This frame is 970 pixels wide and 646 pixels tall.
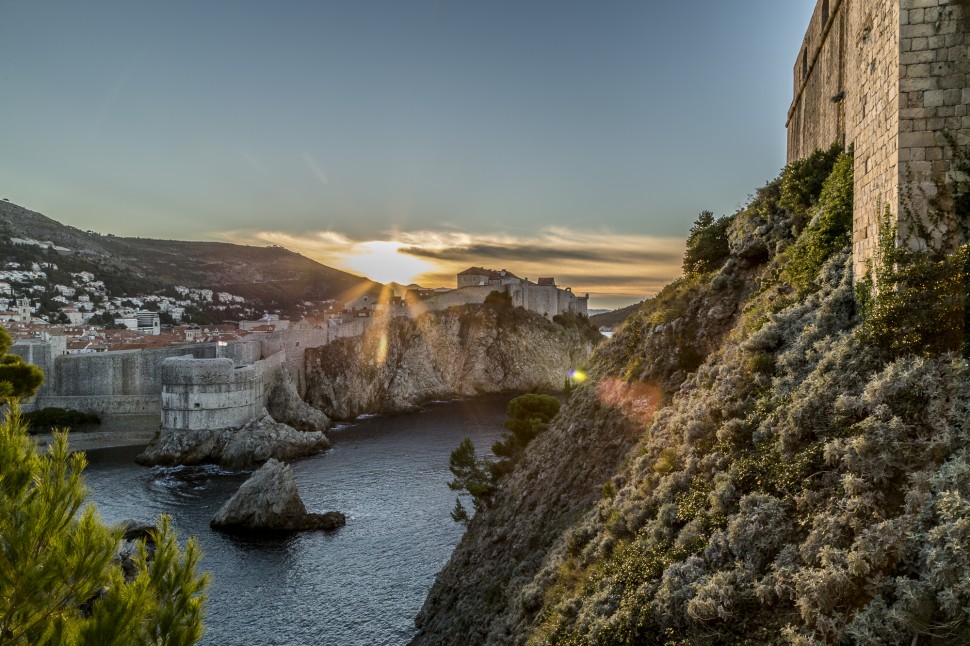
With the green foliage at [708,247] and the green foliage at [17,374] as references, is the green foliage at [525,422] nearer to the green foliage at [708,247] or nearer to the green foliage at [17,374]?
the green foliage at [708,247]

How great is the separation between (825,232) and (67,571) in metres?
8.98

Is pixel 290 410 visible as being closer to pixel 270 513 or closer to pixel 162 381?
pixel 162 381

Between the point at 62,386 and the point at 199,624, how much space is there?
158 feet

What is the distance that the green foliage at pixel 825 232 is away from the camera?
7.47 metres

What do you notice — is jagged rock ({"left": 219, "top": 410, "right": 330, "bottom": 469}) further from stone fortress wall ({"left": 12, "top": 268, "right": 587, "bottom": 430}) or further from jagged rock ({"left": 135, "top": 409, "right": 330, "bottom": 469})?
stone fortress wall ({"left": 12, "top": 268, "right": 587, "bottom": 430})

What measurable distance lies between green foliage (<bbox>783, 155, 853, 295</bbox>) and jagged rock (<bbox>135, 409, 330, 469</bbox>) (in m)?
34.6

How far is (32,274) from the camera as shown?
86.2 meters

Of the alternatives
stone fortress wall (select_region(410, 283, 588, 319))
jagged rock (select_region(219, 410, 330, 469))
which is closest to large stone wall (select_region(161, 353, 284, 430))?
jagged rock (select_region(219, 410, 330, 469))

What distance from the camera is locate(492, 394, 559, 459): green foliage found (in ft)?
66.0

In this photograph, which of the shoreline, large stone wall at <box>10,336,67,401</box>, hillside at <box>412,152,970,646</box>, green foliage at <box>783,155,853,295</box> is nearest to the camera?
hillside at <box>412,152,970,646</box>

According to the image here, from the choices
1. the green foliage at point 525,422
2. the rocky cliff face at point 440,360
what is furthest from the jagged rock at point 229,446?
the green foliage at point 525,422

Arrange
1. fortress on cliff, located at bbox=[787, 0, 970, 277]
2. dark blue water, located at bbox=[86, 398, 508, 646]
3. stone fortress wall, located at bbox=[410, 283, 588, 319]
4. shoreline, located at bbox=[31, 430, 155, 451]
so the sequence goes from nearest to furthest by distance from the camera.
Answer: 1. fortress on cliff, located at bbox=[787, 0, 970, 277]
2. dark blue water, located at bbox=[86, 398, 508, 646]
3. shoreline, located at bbox=[31, 430, 155, 451]
4. stone fortress wall, located at bbox=[410, 283, 588, 319]

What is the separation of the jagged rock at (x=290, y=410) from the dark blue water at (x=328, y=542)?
13.3 ft

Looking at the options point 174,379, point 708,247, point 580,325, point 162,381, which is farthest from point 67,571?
point 580,325
